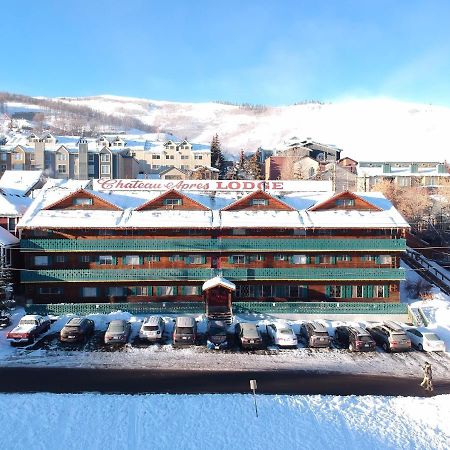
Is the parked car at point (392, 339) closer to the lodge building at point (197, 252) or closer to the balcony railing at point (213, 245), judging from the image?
the lodge building at point (197, 252)

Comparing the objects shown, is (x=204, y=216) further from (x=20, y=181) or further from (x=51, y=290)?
(x=20, y=181)

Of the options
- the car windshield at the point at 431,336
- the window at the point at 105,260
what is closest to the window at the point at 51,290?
the window at the point at 105,260

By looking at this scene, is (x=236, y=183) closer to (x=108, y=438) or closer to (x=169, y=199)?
(x=169, y=199)

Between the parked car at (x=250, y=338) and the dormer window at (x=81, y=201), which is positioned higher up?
the dormer window at (x=81, y=201)

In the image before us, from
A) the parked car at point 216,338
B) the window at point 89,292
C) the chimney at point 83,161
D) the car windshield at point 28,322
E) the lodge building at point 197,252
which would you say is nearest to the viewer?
the parked car at point 216,338

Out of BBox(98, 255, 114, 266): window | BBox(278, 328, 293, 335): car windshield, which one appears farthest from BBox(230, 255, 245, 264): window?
BBox(98, 255, 114, 266): window

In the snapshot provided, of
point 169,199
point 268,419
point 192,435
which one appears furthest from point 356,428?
point 169,199

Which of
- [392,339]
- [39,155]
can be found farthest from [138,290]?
[39,155]
